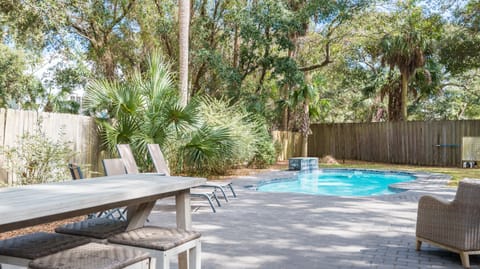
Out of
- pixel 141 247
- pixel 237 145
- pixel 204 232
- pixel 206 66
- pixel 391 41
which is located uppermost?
pixel 391 41

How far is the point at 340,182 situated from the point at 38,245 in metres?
11.0

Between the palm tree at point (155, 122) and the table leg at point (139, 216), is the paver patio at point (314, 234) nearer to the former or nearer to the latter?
the table leg at point (139, 216)

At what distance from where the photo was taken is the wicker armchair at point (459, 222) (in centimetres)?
346

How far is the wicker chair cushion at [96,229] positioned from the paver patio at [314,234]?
0.95m

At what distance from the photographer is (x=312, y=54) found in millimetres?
17250

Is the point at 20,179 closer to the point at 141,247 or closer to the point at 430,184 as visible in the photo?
the point at 141,247

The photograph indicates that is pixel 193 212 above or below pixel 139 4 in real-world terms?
below

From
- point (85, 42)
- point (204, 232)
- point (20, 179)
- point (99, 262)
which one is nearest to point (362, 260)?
point (204, 232)

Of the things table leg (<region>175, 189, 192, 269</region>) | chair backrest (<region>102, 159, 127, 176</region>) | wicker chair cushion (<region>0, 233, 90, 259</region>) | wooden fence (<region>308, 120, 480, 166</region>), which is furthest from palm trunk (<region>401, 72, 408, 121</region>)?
wicker chair cushion (<region>0, 233, 90, 259</region>)

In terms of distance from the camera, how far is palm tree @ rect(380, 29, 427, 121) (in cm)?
1474

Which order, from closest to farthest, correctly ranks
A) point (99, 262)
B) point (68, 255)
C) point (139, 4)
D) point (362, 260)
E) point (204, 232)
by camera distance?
point (99, 262) < point (68, 255) < point (362, 260) < point (204, 232) < point (139, 4)

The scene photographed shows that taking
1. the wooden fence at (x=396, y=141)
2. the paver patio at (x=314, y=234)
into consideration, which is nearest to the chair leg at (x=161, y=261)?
the paver patio at (x=314, y=234)

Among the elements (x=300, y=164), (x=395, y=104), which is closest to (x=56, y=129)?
(x=300, y=164)

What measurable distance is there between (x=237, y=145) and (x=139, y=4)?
23.3 feet
